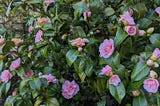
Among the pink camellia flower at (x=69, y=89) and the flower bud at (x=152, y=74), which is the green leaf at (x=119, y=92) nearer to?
the flower bud at (x=152, y=74)

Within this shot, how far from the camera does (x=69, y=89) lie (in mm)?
1607

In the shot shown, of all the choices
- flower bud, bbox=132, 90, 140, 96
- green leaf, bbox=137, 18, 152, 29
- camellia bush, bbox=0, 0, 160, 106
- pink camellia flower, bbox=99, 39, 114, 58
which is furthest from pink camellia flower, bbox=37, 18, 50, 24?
flower bud, bbox=132, 90, 140, 96

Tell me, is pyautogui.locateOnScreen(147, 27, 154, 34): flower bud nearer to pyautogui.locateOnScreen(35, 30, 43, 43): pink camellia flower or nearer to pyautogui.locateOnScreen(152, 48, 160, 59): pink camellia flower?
pyautogui.locateOnScreen(152, 48, 160, 59): pink camellia flower

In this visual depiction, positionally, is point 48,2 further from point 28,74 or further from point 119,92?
point 119,92

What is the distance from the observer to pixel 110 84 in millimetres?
1415

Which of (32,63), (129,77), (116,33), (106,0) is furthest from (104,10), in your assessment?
(32,63)

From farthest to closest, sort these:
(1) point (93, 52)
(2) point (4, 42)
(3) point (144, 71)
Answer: (2) point (4, 42) → (1) point (93, 52) → (3) point (144, 71)

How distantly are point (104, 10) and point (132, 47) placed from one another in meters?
0.22

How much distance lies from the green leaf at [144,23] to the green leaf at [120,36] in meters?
0.14

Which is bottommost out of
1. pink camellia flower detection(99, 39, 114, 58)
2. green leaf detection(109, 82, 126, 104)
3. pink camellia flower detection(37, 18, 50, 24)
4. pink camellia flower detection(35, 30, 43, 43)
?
green leaf detection(109, 82, 126, 104)

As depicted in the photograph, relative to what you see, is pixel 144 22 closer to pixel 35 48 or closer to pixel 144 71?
pixel 144 71

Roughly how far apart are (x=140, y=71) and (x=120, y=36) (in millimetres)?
168

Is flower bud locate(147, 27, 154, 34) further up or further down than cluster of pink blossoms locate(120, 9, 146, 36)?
further down

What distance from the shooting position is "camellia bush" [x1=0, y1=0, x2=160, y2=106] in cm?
141
